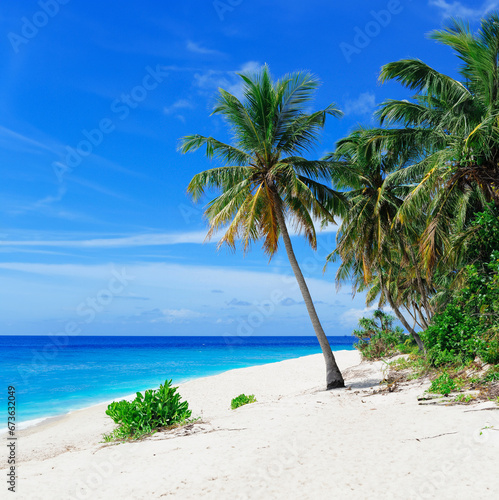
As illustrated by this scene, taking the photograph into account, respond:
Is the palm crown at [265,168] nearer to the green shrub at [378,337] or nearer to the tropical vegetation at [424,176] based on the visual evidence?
the tropical vegetation at [424,176]

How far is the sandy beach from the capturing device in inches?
183

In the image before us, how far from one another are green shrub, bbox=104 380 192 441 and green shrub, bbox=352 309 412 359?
1567cm

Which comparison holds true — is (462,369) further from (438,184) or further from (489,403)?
(438,184)

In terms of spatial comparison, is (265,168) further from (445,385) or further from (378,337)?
(378,337)

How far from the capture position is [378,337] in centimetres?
2306

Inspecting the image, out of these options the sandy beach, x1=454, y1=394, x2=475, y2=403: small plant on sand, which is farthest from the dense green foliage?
the sandy beach

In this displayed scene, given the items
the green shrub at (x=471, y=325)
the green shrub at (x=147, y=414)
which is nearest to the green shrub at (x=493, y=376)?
the green shrub at (x=471, y=325)

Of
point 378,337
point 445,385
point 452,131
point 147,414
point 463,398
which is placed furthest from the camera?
point 378,337

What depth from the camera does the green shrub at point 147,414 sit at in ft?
25.9

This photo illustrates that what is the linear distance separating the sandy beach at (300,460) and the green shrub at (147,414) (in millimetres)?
525

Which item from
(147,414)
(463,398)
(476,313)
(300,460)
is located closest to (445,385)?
(463,398)

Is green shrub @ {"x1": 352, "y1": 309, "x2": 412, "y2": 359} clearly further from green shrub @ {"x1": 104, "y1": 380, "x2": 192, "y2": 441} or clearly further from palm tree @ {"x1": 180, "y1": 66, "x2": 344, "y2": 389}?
green shrub @ {"x1": 104, "y1": 380, "x2": 192, "y2": 441}


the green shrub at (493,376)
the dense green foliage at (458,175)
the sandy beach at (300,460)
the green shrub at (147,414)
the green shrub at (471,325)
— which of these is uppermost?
the dense green foliage at (458,175)

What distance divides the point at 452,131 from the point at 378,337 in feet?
46.5
